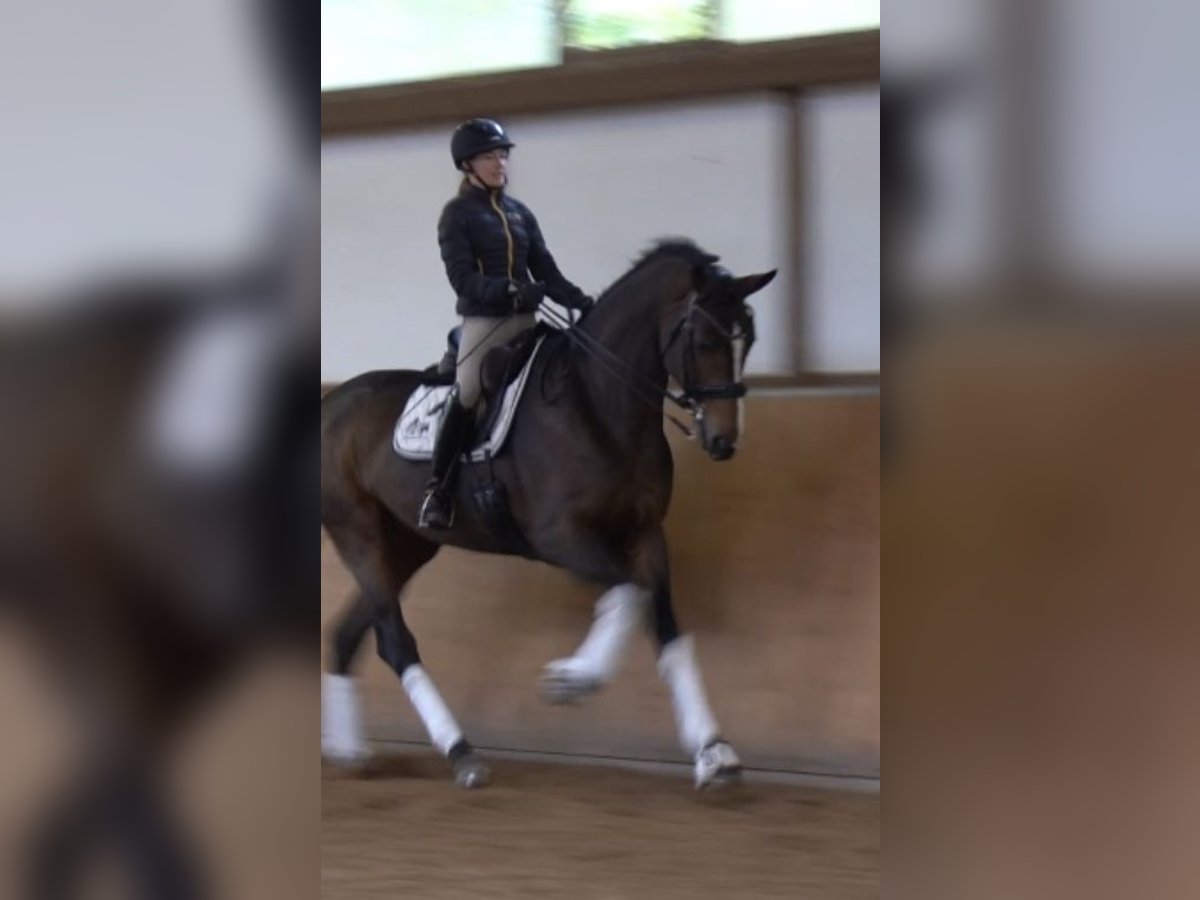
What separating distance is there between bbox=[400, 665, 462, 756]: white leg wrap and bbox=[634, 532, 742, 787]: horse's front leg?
902mm

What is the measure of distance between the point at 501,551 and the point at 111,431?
15.9 ft

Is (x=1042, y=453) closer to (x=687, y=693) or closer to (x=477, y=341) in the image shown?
(x=687, y=693)

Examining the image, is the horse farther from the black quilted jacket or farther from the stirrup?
the black quilted jacket

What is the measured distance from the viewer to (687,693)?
20.5 ft

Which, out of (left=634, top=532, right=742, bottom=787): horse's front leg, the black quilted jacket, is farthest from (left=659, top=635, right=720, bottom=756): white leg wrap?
the black quilted jacket

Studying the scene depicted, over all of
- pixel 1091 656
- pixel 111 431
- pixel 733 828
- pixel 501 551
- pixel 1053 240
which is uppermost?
pixel 1053 240

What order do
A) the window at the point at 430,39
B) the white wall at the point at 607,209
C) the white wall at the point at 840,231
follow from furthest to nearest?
the window at the point at 430,39
the white wall at the point at 607,209
the white wall at the point at 840,231

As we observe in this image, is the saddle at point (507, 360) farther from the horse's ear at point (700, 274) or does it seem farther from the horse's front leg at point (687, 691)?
the horse's front leg at point (687, 691)

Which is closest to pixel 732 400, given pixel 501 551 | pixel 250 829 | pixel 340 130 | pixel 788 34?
pixel 501 551

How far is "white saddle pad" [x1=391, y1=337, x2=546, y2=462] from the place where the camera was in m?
6.86

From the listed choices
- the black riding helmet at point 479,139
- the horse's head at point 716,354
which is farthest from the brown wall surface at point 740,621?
the black riding helmet at point 479,139

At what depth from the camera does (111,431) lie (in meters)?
2.28

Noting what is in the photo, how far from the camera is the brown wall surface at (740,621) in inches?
254

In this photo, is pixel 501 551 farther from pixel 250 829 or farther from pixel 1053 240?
pixel 1053 240
